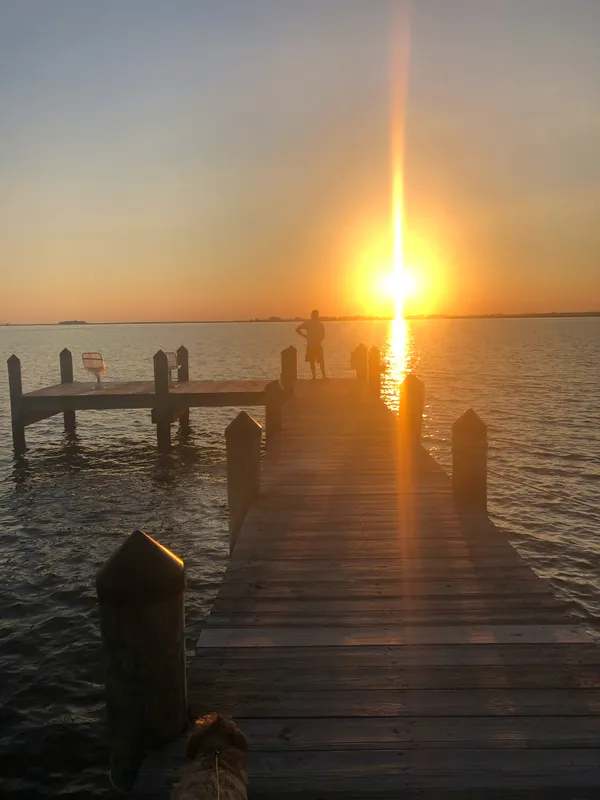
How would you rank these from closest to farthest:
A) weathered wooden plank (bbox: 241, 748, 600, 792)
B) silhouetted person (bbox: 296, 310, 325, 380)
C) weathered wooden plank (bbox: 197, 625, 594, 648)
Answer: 1. weathered wooden plank (bbox: 241, 748, 600, 792)
2. weathered wooden plank (bbox: 197, 625, 594, 648)
3. silhouetted person (bbox: 296, 310, 325, 380)

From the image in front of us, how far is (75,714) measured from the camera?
6.95 meters

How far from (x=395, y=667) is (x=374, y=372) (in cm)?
1610

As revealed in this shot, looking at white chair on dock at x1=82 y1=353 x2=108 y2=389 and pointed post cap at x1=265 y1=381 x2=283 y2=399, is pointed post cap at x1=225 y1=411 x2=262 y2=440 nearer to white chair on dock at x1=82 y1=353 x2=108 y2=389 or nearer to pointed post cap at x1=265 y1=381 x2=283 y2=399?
pointed post cap at x1=265 y1=381 x2=283 y2=399

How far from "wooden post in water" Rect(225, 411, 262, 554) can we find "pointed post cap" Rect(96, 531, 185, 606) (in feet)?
15.0

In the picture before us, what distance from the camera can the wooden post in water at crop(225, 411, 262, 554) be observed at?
816cm

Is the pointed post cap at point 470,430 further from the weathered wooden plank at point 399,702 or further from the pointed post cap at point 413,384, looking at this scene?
the pointed post cap at point 413,384

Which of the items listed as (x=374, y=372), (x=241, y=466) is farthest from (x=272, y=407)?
(x=374, y=372)

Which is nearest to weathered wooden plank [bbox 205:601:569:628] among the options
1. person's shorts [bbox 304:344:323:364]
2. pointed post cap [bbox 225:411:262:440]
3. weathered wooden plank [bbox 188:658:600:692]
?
weathered wooden plank [bbox 188:658:600:692]

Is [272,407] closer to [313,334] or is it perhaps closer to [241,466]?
[241,466]

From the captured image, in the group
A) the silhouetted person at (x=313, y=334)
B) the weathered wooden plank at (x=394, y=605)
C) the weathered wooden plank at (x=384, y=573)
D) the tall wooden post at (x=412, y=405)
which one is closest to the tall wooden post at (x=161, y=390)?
the silhouetted person at (x=313, y=334)

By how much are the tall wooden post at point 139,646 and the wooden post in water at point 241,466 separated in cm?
456

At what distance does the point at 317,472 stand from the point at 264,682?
6441 mm

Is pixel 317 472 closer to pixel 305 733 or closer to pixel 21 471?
pixel 305 733

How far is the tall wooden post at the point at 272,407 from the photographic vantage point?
13.4 meters
